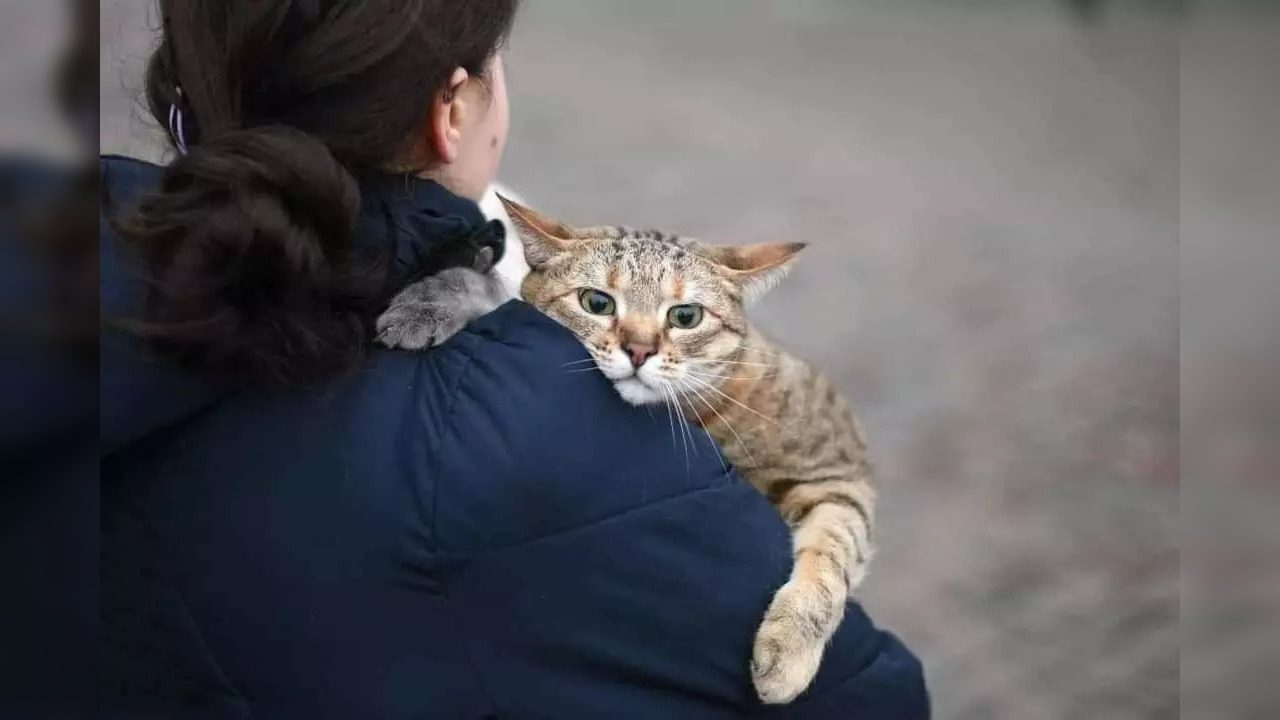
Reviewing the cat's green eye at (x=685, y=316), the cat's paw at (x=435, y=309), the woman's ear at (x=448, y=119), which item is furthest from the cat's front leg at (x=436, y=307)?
the cat's green eye at (x=685, y=316)

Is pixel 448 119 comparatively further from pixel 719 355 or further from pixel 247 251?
pixel 719 355

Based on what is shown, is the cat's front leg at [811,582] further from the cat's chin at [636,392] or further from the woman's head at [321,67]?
the woman's head at [321,67]

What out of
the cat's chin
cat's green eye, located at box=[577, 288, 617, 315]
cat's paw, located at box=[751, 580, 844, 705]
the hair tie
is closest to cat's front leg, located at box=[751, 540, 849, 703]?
cat's paw, located at box=[751, 580, 844, 705]

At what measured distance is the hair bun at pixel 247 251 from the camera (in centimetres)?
69

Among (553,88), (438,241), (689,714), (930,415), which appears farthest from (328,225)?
(553,88)

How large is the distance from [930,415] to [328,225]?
204cm

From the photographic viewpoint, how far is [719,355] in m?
1.21

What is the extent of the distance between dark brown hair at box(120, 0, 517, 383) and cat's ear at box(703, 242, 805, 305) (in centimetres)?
46

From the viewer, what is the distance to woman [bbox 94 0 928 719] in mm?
718

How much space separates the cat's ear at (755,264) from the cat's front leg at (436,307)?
1.03ft

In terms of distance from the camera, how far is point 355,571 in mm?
761

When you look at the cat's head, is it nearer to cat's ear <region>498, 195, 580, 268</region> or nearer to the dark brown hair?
cat's ear <region>498, 195, 580, 268</region>

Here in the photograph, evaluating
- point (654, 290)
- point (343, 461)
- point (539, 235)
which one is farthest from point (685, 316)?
point (343, 461)

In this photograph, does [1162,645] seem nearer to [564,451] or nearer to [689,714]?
[689,714]
